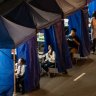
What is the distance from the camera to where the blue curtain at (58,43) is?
13.5 m

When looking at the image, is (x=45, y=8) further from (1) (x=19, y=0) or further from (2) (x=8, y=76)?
(2) (x=8, y=76)

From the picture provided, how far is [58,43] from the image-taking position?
1357cm

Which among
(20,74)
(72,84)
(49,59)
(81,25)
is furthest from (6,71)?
(81,25)

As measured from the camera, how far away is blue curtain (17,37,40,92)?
1189 cm

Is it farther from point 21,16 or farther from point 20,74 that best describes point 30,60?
point 21,16

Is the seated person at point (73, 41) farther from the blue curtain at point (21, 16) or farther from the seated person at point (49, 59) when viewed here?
the blue curtain at point (21, 16)

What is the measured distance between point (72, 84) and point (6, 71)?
269cm

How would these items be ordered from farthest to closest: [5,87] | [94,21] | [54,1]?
[94,21]
[54,1]
[5,87]

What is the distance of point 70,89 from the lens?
1210 cm

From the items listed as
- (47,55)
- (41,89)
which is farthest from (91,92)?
(47,55)

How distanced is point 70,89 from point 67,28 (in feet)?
18.2

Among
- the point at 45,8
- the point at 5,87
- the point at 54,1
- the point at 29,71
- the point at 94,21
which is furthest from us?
the point at 94,21

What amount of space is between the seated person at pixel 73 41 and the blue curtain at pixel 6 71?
Result: 14.3ft

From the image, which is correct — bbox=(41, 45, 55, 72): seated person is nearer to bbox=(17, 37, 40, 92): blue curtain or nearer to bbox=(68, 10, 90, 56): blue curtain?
bbox=(17, 37, 40, 92): blue curtain
